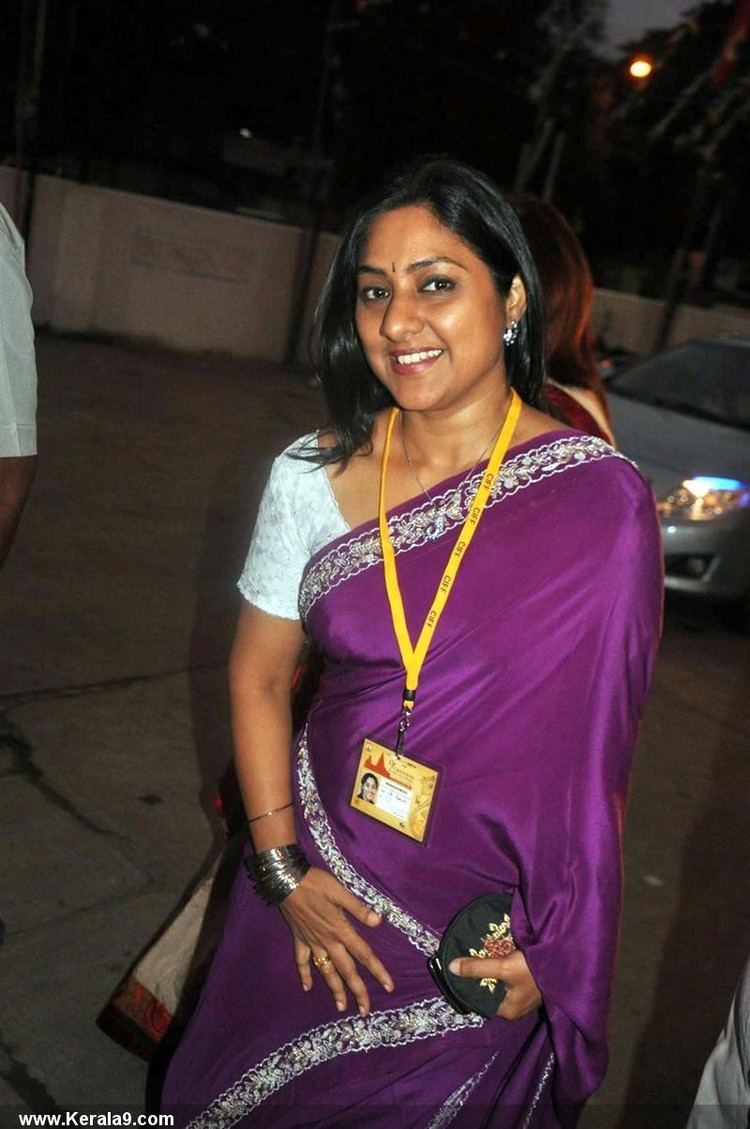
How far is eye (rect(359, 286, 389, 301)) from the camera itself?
1.63 metres

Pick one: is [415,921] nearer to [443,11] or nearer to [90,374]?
[90,374]

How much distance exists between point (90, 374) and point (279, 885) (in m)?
8.61

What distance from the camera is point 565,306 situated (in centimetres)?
268

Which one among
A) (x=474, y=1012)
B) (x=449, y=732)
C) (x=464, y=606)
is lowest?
(x=474, y=1012)

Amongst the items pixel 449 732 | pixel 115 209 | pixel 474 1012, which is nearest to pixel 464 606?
pixel 449 732

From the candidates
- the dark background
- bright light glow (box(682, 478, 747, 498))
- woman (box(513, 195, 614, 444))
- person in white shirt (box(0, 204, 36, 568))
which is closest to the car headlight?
bright light glow (box(682, 478, 747, 498))

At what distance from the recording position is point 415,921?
155 cm

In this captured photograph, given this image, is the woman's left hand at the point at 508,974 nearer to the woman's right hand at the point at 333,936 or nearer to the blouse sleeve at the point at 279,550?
the woman's right hand at the point at 333,936

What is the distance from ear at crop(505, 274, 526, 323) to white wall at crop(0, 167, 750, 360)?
31.1 ft

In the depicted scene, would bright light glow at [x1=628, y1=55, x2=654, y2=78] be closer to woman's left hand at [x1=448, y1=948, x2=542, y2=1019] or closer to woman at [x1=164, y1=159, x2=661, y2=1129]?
woman at [x1=164, y1=159, x2=661, y2=1129]

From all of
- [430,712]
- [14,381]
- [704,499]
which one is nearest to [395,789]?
[430,712]

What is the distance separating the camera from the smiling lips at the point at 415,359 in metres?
1.58

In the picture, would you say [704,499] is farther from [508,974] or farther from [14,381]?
[508,974]

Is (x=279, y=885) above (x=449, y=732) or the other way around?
the other way around
